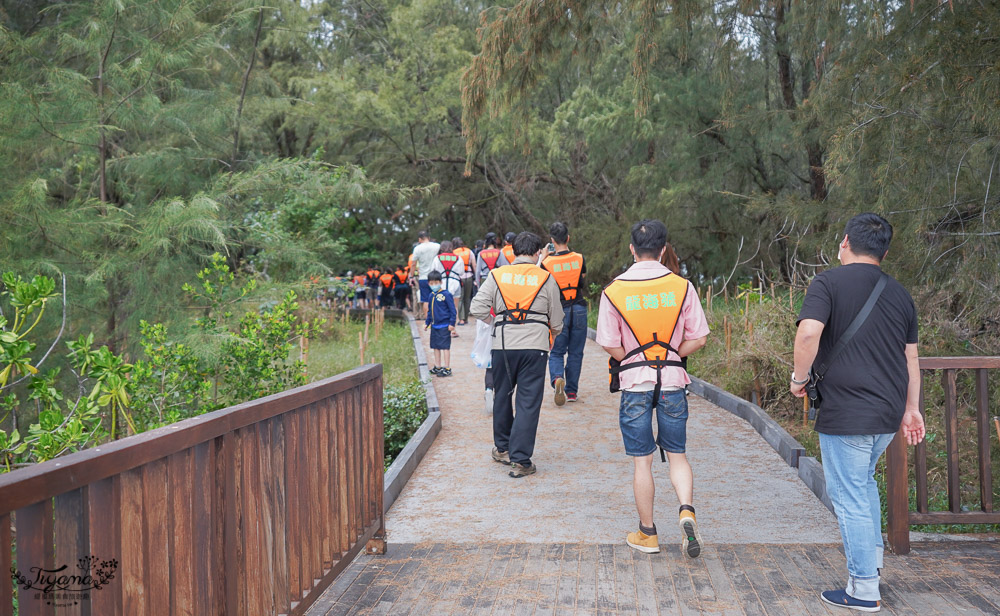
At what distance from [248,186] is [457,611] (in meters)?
9.03

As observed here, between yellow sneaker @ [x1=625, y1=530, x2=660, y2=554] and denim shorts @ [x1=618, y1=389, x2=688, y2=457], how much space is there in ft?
1.54

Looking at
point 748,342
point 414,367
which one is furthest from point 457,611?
point 414,367

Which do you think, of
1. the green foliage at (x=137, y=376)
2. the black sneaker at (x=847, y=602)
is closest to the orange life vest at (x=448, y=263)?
the green foliage at (x=137, y=376)

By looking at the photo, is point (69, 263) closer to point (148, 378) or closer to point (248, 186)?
point (248, 186)

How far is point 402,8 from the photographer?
25.6 metres

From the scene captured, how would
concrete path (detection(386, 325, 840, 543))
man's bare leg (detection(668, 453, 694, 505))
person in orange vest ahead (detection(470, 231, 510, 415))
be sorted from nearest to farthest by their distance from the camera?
man's bare leg (detection(668, 453, 694, 505)) < concrete path (detection(386, 325, 840, 543)) < person in orange vest ahead (detection(470, 231, 510, 415))

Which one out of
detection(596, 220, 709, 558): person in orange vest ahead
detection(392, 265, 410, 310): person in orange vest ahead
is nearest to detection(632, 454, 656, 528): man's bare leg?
detection(596, 220, 709, 558): person in orange vest ahead

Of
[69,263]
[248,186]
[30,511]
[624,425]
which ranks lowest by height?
[624,425]

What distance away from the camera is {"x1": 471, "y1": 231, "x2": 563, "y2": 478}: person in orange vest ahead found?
22.9 feet

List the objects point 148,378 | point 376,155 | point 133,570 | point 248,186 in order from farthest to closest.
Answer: point 376,155, point 248,186, point 148,378, point 133,570

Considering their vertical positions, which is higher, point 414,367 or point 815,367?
point 815,367

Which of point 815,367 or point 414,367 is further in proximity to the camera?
point 414,367

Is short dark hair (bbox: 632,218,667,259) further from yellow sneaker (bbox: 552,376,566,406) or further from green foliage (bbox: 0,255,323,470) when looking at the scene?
yellow sneaker (bbox: 552,376,566,406)

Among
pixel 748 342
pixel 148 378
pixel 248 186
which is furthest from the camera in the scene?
pixel 248 186
